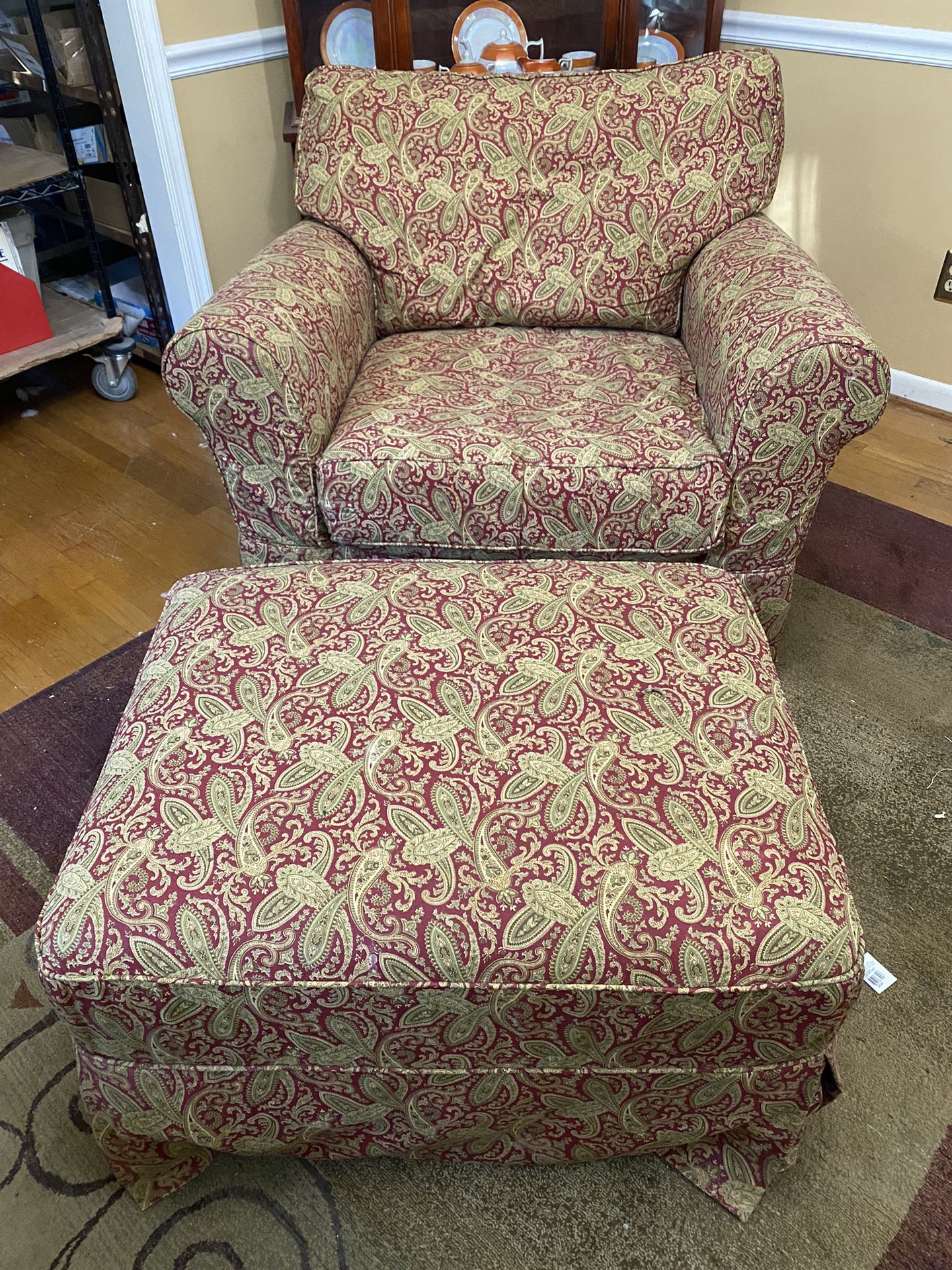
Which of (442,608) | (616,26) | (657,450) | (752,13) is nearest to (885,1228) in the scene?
(442,608)

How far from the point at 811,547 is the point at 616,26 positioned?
122cm

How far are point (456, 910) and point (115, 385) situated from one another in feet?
6.52

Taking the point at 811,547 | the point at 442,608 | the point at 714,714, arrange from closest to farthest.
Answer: the point at 714,714 < the point at 442,608 < the point at 811,547

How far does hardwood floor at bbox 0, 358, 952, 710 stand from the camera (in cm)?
170

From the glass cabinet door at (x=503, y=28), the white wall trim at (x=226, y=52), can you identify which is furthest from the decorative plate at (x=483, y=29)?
the white wall trim at (x=226, y=52)

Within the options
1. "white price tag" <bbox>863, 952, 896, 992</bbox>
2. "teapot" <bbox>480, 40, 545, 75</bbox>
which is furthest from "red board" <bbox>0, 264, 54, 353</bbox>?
"white price tag" <bbox>863, 952, 896, 992</bbox>

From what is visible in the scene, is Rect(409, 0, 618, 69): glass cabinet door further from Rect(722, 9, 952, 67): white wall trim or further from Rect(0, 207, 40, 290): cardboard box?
Rect(0, 207, 40, 290): cardboard box

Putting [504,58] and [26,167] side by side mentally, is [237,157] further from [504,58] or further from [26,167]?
[504,58]

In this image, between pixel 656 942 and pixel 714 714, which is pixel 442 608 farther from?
pixel 656 942

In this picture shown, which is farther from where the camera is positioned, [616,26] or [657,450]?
[616,26]

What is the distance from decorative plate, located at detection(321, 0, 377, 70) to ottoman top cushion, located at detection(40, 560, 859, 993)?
64.5 inches

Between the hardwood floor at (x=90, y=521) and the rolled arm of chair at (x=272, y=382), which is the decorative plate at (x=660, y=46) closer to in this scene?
the rolled arm of chair at (x=272, y=382)

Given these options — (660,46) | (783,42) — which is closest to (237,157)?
(660,46)

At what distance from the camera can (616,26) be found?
2.05 metres
